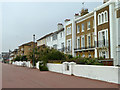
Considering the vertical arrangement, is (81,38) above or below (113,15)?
below

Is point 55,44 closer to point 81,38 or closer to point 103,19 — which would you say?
point 81,38

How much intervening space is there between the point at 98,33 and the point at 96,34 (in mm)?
499

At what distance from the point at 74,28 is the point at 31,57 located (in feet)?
31.7

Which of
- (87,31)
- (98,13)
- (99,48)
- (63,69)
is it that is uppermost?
(98,13)

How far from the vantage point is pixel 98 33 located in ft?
93.9

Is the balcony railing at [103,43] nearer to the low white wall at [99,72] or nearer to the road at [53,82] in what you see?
the low white wall at [99,72]

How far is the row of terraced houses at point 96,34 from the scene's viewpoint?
Answer: 25.3 metres

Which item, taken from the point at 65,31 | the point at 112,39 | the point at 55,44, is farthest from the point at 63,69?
the point at 55,44

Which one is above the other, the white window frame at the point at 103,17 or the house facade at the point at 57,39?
the white window frame at the point at 103,17

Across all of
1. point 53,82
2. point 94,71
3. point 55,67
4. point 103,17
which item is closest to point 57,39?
point 103,17

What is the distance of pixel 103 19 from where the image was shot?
90.5ft

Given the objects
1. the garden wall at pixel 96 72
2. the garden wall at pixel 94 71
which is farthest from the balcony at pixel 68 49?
the garden wall at pixel 96 72

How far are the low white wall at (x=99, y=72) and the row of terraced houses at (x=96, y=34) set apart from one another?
597 cm

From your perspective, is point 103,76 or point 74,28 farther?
point 74,28
